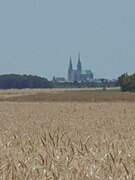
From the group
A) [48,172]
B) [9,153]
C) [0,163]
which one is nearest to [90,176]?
[48,172]

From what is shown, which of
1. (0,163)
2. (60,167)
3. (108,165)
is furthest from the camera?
(0,163)

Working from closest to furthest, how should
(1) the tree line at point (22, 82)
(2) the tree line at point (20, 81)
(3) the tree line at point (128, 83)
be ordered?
(3) the tree line at point (128, 83) < (1) the tree line at point (22, 82) < (2) the tree line at point (20, 81)

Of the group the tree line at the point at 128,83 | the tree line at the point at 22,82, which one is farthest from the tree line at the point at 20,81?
the tree line at the point at 128,83

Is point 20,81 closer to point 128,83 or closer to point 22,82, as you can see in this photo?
point 22,82

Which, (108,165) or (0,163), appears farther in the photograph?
(0,163)

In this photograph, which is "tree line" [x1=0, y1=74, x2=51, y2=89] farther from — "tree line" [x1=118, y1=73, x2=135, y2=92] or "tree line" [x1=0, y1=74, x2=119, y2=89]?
"tree line" [x1=118, y1=73, x2=135, y2=92]

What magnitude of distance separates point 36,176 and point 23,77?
19326 cm

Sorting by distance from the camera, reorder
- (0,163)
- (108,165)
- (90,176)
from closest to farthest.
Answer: (90,176), (108,165), (0,163)

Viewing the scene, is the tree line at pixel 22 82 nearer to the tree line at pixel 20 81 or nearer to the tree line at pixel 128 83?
the tree line at pixel 20 81

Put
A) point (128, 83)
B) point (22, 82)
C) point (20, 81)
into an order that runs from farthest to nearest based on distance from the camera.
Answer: point (22, 82), point (20, 81), point (128, 83)

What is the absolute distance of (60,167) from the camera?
13.8 feet

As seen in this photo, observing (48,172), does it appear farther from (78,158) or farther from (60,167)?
(78,158)

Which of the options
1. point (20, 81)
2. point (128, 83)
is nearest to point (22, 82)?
point (20, 81)

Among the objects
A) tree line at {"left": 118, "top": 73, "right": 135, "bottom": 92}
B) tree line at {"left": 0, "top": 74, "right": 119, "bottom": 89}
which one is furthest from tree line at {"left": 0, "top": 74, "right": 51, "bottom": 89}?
tree line at {"left": 118, "top": 73, "right": 135, "bottom": 92}
